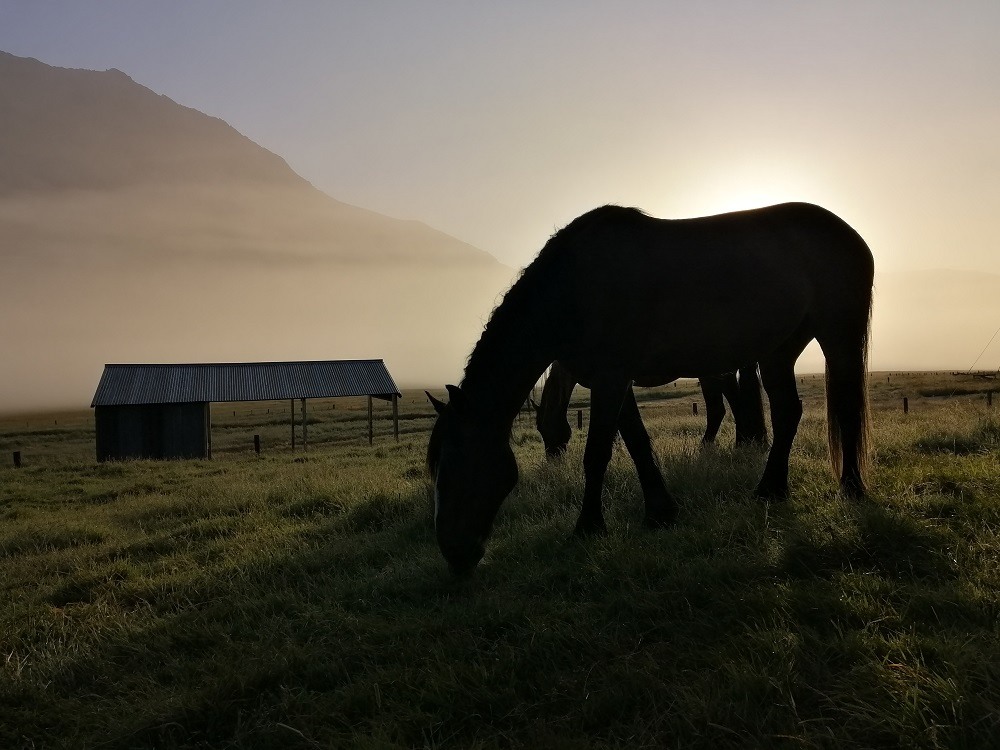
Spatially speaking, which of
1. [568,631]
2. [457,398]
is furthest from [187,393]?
[568,631]

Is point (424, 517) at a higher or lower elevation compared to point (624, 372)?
lower

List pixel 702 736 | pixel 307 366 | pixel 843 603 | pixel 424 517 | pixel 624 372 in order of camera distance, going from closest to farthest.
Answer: pixel 702 736, pixel 843 603, pixel 624 372, pixel 424 517, pixel 307 366

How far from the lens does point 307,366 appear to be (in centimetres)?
3541

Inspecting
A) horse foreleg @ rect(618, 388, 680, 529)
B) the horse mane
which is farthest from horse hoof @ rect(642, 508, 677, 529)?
the horse mane

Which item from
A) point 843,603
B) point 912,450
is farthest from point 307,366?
point 843,603

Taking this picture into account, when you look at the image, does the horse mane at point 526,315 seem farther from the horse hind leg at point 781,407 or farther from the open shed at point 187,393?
the open shed at point 187,393

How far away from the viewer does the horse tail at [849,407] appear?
549cm

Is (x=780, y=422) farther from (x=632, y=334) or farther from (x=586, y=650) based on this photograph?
(x=586, y=650)

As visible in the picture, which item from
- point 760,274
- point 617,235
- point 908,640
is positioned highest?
point 617,235

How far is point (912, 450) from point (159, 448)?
1239 inches

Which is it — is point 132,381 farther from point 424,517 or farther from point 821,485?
point 821,485

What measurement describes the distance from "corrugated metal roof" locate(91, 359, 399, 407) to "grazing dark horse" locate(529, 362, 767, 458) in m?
22.8

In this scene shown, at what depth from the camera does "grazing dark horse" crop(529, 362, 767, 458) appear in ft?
27.9

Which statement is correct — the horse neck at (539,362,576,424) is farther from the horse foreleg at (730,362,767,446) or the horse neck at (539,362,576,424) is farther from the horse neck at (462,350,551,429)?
the horse neck at (462,350,551,429)
